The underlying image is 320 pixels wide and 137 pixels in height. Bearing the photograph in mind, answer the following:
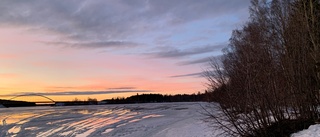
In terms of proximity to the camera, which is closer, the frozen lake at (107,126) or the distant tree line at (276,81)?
the distant tree line at (276,81)

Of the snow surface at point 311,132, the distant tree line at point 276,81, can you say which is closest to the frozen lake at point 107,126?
the distant tree line at point 276,81

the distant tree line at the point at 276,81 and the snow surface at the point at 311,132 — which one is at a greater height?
the distant tree line at the point at 276,81

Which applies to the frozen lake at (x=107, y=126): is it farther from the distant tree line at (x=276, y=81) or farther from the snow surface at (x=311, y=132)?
the snow surface at (x=311, y=132)

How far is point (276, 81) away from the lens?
1245cm

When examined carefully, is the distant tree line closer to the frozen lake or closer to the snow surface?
the snow surface

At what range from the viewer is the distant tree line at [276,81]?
482 inches

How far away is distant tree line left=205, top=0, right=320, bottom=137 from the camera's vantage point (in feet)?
40.2

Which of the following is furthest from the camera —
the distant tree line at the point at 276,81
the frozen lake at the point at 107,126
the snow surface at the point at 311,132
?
the frozen lake at the point at 107,126

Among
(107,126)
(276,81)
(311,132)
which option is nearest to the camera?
(311,132)

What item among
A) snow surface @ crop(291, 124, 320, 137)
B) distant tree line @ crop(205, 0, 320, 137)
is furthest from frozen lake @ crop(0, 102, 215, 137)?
snow surface @ crop(291, 124, 320, 137)

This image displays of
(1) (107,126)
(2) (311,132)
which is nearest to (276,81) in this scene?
(2) (311,132)

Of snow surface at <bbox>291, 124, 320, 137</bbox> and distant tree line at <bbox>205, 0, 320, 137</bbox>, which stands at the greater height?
distant tree line at <bbox>205, 0, 320, 137</bbox>

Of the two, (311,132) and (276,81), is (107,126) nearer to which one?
(276,81)

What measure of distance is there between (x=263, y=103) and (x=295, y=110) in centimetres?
132
